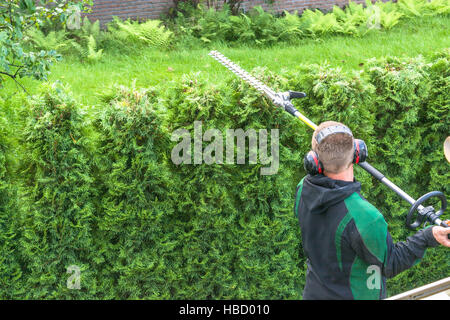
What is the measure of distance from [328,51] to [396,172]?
4.18 meters

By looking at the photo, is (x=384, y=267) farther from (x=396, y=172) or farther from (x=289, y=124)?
(x=396, y=172)

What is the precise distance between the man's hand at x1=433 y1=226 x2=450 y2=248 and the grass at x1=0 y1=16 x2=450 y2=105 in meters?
4.93

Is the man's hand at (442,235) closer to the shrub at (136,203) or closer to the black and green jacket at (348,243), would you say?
the black and green jacket at (348,243)

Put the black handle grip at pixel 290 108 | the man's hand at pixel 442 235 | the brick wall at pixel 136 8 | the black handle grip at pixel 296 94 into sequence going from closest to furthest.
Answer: the man's hand at pixel 442 235
the black handle grip at pixel 290 108
the black handle grip at pixel 296 94
the brick wall at pixel 136 8

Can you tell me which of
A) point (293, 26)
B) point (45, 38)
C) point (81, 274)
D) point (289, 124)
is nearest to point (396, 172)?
point (289, 124)

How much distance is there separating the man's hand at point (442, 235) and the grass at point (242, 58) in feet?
16.2

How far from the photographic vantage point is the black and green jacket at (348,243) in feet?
8.17

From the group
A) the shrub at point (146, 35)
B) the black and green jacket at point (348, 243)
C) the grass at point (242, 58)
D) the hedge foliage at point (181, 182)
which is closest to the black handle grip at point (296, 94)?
the hedge foliage at point (181, 182)

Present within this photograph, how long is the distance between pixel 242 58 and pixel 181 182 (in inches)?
183

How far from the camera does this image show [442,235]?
2457 mm

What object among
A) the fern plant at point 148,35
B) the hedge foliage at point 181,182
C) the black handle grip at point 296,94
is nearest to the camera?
the black handle grip at point 296,94

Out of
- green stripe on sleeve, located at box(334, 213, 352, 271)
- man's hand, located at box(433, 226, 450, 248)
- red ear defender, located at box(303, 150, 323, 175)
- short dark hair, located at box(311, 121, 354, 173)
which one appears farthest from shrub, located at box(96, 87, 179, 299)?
man's hand, located at box(433, 226, 450, 248)

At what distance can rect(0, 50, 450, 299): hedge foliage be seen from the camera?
3.86 meters

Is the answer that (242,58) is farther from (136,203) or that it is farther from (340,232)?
(340,232)
